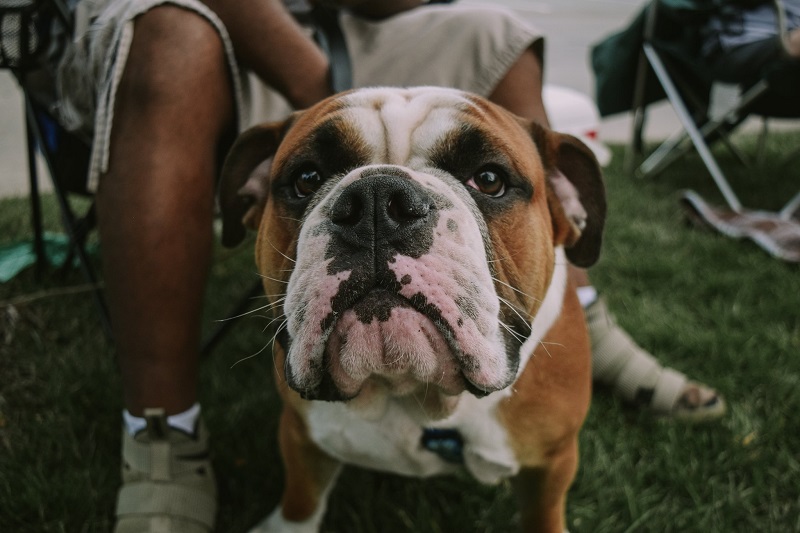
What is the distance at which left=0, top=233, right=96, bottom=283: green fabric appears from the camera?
8.80ft

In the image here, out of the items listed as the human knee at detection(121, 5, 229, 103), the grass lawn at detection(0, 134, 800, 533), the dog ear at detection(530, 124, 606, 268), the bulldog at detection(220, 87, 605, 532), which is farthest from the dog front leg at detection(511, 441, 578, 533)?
the human knee at detection(121, 5, 229, 103)

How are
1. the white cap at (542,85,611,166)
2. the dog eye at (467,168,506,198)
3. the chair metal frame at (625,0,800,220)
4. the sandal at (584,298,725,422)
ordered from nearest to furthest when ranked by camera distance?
the dog eye at (467,168,506,198) < the sandal at (584,298,725,422) < the white cap at (542,85,611,166) < the chair metal frame at (625,0,800,220)

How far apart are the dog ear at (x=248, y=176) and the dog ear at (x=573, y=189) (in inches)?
23.4

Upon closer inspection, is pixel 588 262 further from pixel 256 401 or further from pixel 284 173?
pixel 256 401

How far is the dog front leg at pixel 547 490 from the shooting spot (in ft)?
4.69

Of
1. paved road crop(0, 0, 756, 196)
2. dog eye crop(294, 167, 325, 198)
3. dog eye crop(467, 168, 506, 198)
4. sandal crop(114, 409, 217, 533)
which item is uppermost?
dog eye crop(467, 168, 506, 198)

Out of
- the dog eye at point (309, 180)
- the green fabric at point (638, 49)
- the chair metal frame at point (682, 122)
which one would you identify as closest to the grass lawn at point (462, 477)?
the dog eye at point (309, 180)

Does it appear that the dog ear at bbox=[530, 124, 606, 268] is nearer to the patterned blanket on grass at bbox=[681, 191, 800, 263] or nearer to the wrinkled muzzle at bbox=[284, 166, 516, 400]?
A: the wrinkled muzzle at bbox=[284, 166, 516, 400]

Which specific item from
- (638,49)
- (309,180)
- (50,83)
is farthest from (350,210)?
(638,49)

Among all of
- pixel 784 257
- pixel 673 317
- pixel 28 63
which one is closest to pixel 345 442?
pixel 28 63

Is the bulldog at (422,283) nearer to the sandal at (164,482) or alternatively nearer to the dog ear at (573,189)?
the dog ear at (573,189)

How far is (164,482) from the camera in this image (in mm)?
1569

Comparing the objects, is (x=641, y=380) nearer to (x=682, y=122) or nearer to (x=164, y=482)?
(x=164, y=482)

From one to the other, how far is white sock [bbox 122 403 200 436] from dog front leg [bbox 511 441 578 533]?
0.81 metres
